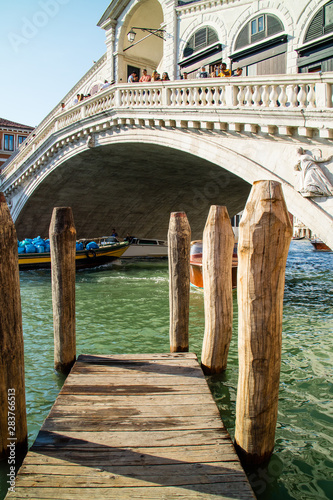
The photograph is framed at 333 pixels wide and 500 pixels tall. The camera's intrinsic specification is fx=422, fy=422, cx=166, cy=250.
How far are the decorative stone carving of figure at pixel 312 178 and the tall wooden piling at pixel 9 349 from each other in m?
5.57

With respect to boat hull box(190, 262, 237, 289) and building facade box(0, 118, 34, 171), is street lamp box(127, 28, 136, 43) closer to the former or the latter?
boat hull box(190, 262, 237, 289)

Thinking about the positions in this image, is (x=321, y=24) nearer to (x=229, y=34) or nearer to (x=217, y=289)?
(x=229, y=34)

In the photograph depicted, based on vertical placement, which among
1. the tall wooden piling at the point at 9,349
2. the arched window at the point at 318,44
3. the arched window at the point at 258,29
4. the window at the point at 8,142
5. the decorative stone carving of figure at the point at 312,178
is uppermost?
the window at the point at 8,142

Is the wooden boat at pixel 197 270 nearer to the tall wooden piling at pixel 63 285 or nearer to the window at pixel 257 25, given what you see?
the window at pixel 257 25

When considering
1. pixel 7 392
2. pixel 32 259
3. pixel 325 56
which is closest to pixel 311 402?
pixel 7 392

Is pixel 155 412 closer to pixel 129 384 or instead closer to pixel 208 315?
pixel 129 384

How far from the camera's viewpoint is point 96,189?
17391 millimetres

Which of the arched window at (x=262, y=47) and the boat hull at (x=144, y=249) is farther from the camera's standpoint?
the boat hull at (x=144, y=249)

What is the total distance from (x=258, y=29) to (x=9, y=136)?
24942 mm

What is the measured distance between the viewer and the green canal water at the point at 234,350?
2551 millimetres

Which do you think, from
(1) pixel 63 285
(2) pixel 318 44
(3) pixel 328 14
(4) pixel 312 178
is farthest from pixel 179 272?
(3) pixel 328 14

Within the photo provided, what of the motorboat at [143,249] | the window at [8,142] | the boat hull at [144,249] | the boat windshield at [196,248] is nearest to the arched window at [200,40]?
the boat windshield at [196,248]

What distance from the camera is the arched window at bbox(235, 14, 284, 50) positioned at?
33.2ft

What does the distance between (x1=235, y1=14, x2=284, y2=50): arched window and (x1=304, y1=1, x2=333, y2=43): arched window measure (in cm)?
82
